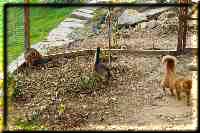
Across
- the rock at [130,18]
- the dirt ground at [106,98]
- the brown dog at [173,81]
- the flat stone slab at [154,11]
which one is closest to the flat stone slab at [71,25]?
the rock at [130,18]

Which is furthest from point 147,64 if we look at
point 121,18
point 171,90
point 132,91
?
point 121,18

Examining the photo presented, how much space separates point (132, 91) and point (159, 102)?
0.85 m

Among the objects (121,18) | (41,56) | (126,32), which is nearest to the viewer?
(41,56)

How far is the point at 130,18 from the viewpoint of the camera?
549 inches

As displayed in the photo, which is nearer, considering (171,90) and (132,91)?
(171,90)

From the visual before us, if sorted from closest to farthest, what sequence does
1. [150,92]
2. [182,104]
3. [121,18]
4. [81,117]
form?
[182,104] < [81,117] < [150,92] < [121,18]

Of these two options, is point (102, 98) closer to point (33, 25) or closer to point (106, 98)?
point (106, 98)

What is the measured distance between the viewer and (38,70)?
11133 millimetres

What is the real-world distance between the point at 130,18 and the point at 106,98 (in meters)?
5.06

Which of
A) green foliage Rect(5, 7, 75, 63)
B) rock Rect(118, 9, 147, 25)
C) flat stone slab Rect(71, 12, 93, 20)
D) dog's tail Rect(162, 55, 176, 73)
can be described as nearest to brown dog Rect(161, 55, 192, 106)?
dog's tail Rect(162, 55, 176, 73)

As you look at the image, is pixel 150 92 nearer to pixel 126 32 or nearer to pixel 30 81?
pixel 30 81

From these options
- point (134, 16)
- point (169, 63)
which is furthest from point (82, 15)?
point (169, 63)

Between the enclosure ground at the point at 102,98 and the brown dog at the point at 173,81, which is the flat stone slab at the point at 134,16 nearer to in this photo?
the enclosure ground at the point at 102,98

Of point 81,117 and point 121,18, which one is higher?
point 121,18
